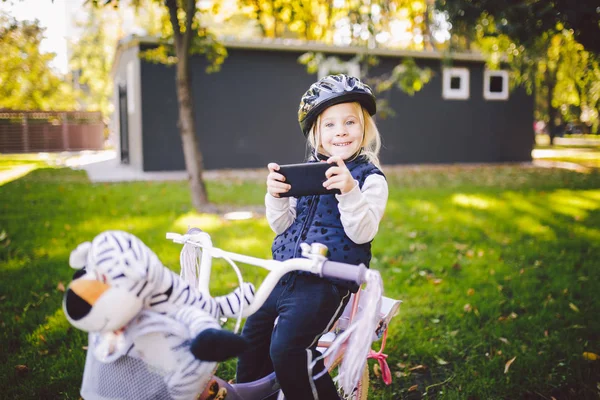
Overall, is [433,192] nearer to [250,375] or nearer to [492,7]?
[492,7]

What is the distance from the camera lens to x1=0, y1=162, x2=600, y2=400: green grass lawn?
3312 mm

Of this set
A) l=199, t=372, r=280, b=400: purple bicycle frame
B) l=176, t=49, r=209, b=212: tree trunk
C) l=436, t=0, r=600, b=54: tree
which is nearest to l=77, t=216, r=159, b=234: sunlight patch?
l=176, t=49, r=209, b=212: tree trunk

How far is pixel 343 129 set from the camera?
90.2 inches

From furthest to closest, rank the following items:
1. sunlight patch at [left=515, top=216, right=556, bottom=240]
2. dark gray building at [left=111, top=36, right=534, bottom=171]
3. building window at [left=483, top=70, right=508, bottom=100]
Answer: building window at [left=483, top=70, right=508, bottom=100] → dark gray building at [left=111, top=36, right=534, bottom=171] → sunlight patch at [left=515, top=216, right=556, bottom=240]

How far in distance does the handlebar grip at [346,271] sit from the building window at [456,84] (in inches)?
675

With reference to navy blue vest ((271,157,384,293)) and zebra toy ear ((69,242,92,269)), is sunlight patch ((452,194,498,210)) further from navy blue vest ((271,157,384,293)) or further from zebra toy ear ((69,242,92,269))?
zebra toy ear ((69,242,92,269))

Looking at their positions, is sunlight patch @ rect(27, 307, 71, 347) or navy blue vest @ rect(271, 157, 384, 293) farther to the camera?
sunlight patch @ rect(27, 307, 71, 347)

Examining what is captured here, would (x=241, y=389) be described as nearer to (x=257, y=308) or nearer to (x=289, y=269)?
(x=257, y=308)

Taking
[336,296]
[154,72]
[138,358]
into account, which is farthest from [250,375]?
[154,72]

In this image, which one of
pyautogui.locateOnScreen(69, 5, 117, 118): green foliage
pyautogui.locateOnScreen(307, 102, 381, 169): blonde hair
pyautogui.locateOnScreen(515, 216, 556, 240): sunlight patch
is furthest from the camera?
pyautogui.locateOnScreen(69, 5, 117, 118): green foliage

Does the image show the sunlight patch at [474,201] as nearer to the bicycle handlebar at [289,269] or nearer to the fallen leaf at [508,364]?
the fallen leaf at [508,364]

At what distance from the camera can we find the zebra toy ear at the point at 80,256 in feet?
4.96

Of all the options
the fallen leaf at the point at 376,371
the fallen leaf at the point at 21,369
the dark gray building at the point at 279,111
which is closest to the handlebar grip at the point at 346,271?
the fallen leaf at the point at 376,371

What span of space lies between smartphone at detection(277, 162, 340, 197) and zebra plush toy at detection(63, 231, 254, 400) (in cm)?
56
